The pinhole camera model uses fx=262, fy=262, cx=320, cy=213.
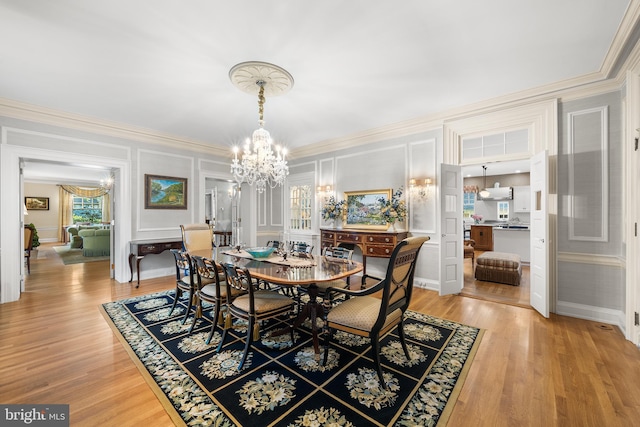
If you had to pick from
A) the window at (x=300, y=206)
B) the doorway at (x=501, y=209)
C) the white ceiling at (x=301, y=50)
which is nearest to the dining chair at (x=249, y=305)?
the white ceiling at (x=301, y=50)

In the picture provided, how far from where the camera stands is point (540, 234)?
3389mm

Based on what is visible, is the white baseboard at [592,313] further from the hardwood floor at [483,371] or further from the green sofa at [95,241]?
the green sofa at [95,241]

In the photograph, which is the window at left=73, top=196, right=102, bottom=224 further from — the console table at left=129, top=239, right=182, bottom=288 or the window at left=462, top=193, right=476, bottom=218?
the window at left=462, top=193, right=476, bottom=218

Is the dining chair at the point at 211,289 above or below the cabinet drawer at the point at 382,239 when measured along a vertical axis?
below

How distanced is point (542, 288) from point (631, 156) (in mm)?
1679

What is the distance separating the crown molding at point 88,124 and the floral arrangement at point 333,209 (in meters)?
2.97

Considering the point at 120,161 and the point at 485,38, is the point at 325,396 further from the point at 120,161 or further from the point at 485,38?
the point at 120,161

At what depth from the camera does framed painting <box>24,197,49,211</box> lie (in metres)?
10.6

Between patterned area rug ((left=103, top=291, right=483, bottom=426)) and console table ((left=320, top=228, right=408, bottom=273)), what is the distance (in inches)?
64.4

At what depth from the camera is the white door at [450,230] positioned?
415 cm

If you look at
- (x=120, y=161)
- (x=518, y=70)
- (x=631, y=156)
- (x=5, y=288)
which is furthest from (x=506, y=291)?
(x=5, y=288)

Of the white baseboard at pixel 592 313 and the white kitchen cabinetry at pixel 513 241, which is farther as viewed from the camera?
the white kitchen cabinetry at pixel 513 241

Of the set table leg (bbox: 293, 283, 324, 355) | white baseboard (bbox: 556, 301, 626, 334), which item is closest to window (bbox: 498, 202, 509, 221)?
white baseboard (bbox: 556, 301, 626, 334)

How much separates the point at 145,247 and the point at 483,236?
913cm
